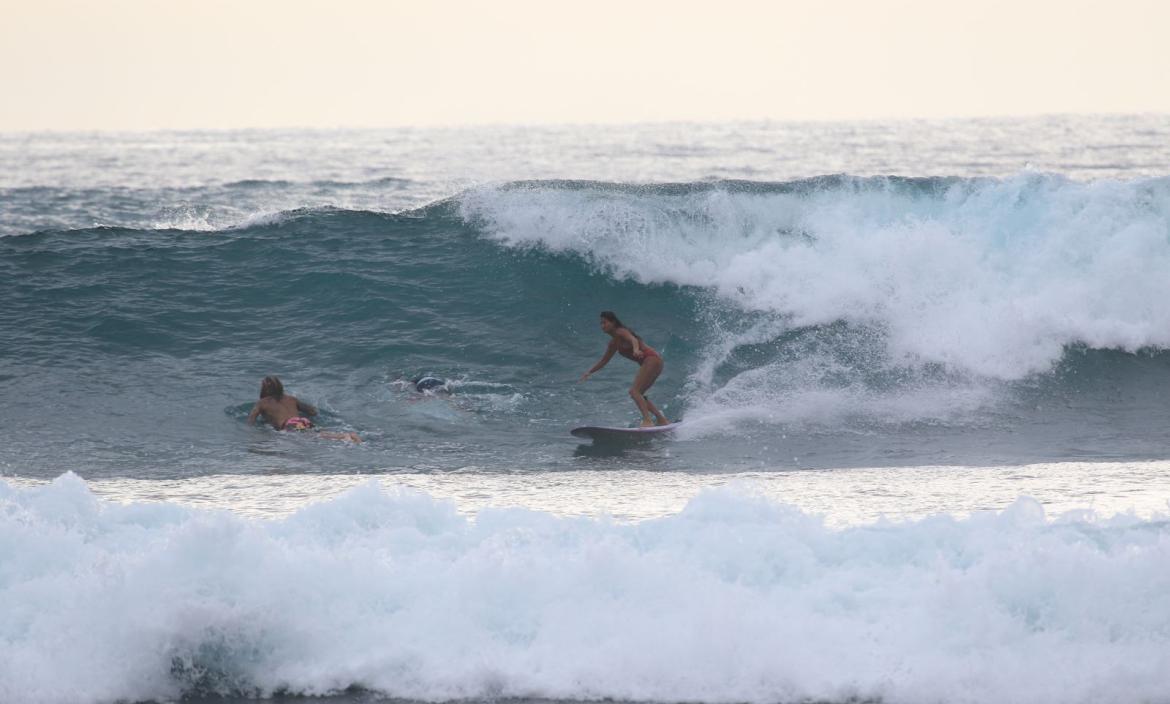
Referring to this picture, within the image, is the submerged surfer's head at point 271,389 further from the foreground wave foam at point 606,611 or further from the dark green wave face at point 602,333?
the foreground wave foam at point 606,611

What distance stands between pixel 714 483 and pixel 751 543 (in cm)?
335

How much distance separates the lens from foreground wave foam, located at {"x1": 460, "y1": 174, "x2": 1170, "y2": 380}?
14.5 metres

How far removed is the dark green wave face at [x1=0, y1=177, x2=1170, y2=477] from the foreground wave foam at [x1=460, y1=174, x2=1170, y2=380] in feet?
0.14

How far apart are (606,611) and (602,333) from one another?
9.88 metres

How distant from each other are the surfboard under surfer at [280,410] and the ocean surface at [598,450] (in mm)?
230

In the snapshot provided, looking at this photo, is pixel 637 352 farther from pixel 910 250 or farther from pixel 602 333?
pixel 910 250

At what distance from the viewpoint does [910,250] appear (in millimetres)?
15852

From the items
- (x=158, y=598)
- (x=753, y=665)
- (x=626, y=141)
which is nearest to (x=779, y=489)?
(x=753, y=665)

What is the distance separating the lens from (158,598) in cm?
568

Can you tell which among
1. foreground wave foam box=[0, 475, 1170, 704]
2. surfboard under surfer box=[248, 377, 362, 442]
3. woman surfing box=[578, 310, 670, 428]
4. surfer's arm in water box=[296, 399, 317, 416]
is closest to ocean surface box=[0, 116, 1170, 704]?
foreground wave foam box=[0, 475, 1170, 704]

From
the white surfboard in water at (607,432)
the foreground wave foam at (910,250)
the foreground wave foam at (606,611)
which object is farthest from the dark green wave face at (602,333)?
the foreground wave foam at (606,611)

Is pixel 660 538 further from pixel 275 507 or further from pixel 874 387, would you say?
pixel 874 387

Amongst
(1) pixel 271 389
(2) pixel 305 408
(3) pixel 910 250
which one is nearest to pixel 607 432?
(2) pixel 305 408

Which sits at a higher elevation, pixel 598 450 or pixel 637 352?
pixel 637 352
